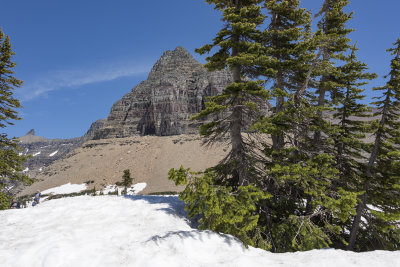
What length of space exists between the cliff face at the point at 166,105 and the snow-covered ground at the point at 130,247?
90171 millimetres

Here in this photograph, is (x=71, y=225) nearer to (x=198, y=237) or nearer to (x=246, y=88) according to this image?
(x=198, y=237)

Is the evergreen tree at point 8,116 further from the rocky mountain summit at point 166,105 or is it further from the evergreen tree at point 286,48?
the rocky mountain summit at point 166,105

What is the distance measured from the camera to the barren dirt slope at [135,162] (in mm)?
63594

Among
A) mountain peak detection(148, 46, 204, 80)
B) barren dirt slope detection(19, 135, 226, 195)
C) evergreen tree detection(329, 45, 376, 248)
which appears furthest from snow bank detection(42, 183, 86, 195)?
mountain peak detection(148, 46, 204, 80)

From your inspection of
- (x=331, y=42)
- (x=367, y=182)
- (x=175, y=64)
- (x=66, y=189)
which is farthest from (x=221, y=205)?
(x=175, y=64)

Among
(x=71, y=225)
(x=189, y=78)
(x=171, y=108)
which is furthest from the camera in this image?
(x=189, y=78)

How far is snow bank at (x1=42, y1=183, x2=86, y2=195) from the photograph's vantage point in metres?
58.5

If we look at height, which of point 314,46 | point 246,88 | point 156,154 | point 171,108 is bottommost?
point 156,154

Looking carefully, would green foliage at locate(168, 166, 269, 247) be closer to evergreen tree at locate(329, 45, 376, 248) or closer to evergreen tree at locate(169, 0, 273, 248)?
evergreen tree at locate(169, 0, 273, 248)

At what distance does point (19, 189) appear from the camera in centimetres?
6981

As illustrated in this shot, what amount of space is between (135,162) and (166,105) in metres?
43.9

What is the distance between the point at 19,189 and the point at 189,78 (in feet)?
288

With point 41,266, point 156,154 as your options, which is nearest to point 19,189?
point 156,154

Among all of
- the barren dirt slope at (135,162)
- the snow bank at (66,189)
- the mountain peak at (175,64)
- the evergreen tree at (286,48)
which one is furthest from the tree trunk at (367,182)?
the mountain peak at (175,64)
